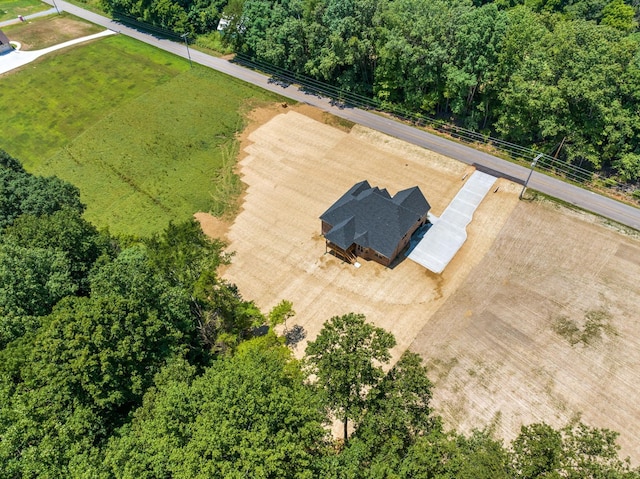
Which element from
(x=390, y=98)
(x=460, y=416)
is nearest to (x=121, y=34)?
(x=390, y=98)

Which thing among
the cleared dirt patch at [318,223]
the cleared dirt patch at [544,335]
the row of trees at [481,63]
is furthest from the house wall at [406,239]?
the row of trees at [481,63]

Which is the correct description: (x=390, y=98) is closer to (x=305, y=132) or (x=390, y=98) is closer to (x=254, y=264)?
(x=305, y=132)

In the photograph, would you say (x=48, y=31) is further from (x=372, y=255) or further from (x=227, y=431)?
(x=227, y=431)

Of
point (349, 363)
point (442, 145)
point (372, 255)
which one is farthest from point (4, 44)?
point (349, 363)

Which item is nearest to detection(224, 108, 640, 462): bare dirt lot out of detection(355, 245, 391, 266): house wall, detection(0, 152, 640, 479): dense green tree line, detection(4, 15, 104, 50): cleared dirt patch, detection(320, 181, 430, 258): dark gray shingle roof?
detection(355, 245, 391, 266): house wall

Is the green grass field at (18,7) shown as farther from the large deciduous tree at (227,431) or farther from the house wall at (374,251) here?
the large deciduous tree at (227,431)

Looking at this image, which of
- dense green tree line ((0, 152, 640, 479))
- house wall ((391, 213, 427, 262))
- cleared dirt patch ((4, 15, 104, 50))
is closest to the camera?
dense green tree line ((0, 152, 640, 479))

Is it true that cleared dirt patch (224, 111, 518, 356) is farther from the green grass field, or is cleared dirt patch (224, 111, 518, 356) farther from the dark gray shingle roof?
the green grass field

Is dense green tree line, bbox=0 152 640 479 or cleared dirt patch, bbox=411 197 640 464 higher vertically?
dense green tree line, bbox=0 152 640 479
